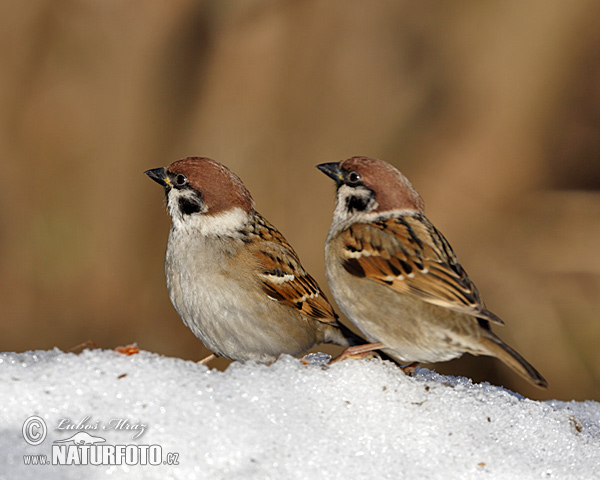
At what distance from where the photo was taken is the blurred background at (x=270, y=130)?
16.3 ft

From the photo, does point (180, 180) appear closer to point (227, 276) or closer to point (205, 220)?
point (205, 220)

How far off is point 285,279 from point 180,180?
571 mm

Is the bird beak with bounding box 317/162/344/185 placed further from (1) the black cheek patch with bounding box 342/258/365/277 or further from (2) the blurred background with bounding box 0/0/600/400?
(2) the blurred background with bounding box 0/0/600/400

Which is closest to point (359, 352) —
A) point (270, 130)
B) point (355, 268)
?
point (355, 268)

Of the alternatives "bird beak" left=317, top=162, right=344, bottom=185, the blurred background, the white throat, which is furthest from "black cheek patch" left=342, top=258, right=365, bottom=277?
the blurred background

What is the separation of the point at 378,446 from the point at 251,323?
88cm

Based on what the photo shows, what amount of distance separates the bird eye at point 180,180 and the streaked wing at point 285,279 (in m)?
0.37

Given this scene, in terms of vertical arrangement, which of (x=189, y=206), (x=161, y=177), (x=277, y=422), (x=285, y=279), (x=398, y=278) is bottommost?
(x=277, y=422)

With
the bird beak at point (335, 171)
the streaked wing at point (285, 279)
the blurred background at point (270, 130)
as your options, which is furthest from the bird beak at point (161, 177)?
the blurred background at point (270, 130)

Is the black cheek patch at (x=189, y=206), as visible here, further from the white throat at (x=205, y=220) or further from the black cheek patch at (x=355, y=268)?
the black cheek patch at (x=355, y=268)

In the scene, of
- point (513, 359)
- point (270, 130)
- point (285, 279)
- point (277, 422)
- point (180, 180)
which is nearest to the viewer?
point (277, 422)

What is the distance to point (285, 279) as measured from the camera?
10.0ft

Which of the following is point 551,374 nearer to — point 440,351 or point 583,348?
point 583,348

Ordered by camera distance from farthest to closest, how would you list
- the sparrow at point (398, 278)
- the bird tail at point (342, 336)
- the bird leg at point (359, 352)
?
1. the bird tail at point (342, 336)
2. the bird leg at point (359, 352)
3. the sparrow at point (398, 278)
